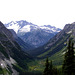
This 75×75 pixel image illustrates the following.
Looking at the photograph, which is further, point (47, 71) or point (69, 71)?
point (47, 71)

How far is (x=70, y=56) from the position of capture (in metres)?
28.1

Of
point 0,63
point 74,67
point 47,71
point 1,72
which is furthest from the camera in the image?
point 0,63

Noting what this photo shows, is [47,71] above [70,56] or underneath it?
underneath

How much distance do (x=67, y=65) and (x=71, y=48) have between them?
11.2 ft

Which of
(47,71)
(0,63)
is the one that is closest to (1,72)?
(0,63)

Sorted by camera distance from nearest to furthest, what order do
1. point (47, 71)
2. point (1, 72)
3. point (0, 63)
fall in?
point (47, 71), point (1, 72), point (0, 63)

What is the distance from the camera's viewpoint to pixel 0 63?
19688 cm

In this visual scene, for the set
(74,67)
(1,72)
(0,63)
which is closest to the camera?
(74,67)

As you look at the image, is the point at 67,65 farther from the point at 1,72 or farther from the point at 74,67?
the point at 1,72

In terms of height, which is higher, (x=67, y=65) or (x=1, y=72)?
(x=67, y=65)

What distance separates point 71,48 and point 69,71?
4460 millimetres

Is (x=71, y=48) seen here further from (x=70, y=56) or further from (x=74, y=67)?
(x=74, y=67)

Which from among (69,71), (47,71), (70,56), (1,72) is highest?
(70,56)

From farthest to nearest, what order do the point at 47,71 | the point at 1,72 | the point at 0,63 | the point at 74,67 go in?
the point at 0,63 < the point at 1,72 < the point at 47,71 < the point at 74,67
